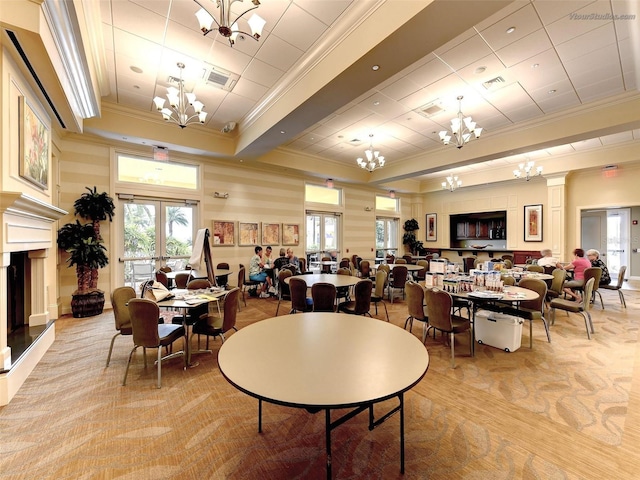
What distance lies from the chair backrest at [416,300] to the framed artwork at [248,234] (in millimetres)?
5568

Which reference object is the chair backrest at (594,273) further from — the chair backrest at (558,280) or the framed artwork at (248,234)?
the framed artwork at (248,234)

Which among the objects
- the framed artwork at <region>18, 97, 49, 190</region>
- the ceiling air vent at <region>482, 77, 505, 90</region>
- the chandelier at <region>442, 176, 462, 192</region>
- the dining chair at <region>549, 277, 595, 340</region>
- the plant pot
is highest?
the ceiling air vent at <region>482, 77, 505, 90</region>

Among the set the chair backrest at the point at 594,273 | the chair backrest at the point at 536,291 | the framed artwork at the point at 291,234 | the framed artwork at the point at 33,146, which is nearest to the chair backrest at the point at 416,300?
the chair backrest at the point at 536,291

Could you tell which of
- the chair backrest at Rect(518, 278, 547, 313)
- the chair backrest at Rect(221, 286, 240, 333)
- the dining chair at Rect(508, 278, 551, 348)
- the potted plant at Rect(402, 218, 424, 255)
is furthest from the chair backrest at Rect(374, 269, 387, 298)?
the potted plant at Rect(402, 218, 424, 255)

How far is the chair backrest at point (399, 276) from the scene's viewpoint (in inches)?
→ 266

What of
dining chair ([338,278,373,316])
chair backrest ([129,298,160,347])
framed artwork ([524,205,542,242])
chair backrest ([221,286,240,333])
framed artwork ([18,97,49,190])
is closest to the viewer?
chair backrest ([129,298,160,347])

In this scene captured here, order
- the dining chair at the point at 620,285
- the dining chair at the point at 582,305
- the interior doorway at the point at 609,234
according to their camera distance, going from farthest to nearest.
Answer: the interior doorway at the point at 609,234, the dining chair at the point at 620,285, the dining chair at the point at 582,305

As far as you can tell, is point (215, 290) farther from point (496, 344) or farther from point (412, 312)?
point (496, 344)

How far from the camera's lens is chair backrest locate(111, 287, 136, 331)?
355 centimetres

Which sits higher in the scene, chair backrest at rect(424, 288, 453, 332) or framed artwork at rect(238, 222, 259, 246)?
framed artwork at rect(238, 222, 259, 246)

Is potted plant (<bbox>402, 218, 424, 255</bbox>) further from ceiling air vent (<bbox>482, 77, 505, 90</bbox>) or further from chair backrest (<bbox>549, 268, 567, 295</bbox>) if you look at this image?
ceiling air vent (<bbox>482, 77, 505, 90</bbox>)

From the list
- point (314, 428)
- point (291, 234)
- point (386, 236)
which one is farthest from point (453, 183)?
point (314, 428)

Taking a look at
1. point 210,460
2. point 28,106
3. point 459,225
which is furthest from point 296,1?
point 459,225

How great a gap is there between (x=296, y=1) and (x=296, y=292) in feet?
12.7
